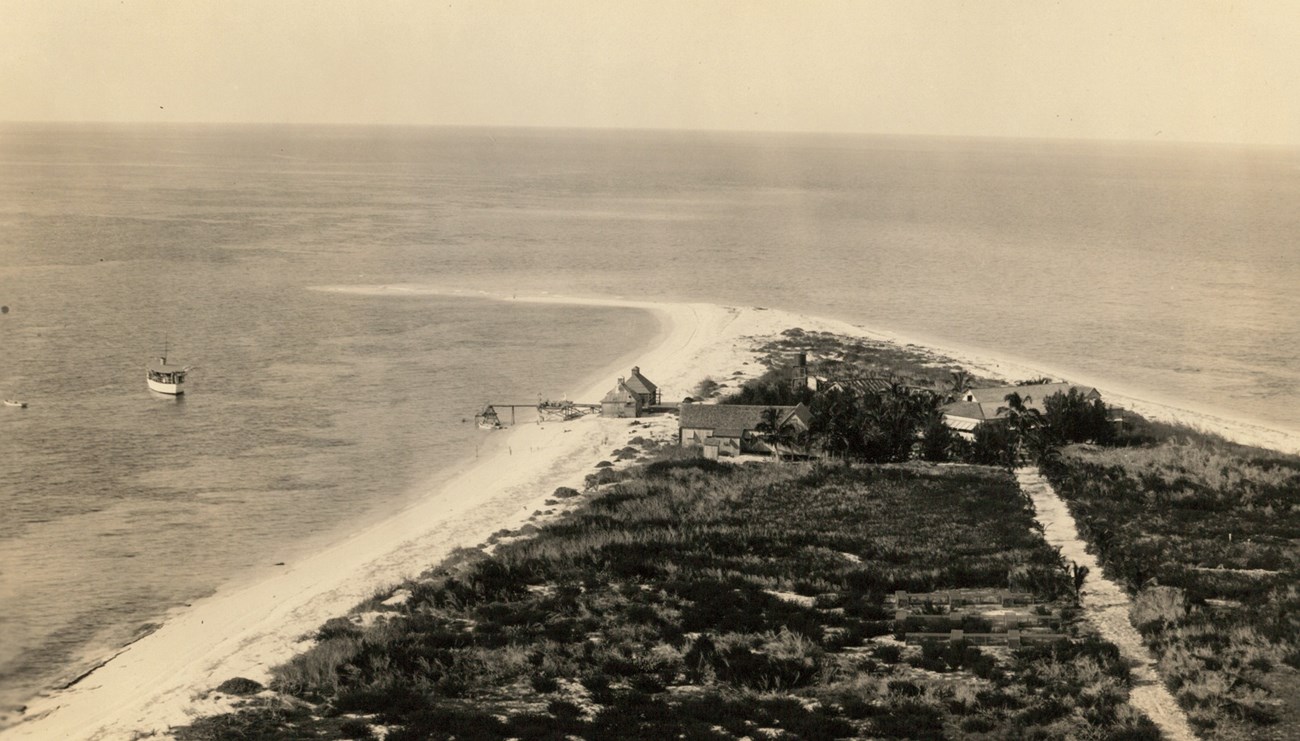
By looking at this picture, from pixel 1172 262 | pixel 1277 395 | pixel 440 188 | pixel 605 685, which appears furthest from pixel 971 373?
pixel 440 188

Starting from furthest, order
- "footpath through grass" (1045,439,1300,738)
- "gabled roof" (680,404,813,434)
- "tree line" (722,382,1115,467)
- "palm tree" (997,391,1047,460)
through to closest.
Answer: "gabled roof" (680,404,813,434) → "tree line" (722,382,1115,467) → "palm tree" (997,391,1047,460) → "footpath through grass" (1045,439,1300,738)

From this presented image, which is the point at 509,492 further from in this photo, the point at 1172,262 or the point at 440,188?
the point at 440,188

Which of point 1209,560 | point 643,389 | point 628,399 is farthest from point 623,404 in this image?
point 1209,560

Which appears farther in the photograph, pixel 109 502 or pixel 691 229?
pixel 691 229

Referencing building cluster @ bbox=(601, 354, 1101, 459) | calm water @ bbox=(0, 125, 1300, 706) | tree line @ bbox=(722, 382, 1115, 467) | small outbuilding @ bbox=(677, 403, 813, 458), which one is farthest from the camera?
building cluster @ bbox=(601, 354, 1101, 459)

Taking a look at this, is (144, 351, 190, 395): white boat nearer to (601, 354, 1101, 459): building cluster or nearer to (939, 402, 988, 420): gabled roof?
(601, 354, 1101, 459): building cluster

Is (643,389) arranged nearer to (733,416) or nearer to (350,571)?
(733,416)

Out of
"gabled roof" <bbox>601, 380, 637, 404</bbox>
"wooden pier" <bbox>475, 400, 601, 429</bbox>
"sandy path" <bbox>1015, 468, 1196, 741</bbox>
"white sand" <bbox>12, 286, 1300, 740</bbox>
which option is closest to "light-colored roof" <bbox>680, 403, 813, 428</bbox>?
"white sand" <bbox>12, 286, 1300, 740</bbox>
